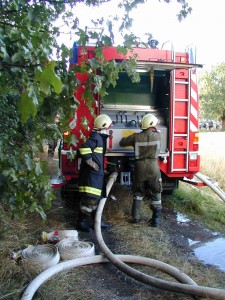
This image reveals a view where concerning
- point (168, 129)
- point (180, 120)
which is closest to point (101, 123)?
point (168, 129)

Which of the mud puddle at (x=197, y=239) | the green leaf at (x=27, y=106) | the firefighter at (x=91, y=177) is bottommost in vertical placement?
the mud puddle at (x=197, y=239)

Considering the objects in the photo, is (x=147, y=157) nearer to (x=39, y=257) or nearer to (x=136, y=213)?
(x=136, y=213)

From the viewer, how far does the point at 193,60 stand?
5117 mm

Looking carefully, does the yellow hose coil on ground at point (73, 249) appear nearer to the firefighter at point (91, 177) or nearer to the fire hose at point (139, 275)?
the fire hose at point (139, 275)

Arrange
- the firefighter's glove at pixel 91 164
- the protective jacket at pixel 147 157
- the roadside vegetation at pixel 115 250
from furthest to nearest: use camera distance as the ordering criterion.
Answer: the protective jacket at pixel 147 157, the firefighter's glove at pixel 91 164, the roadside vegetation at pixel 115 250

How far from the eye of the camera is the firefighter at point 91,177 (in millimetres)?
4297

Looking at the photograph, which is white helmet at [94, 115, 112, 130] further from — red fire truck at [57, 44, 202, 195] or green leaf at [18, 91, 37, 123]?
green leaf at [18, 91, 37, 123]

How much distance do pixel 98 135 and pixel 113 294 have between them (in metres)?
2.18

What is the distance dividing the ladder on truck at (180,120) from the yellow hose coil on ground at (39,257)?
2.47m

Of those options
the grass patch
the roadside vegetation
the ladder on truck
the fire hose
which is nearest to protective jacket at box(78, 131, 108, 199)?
the roadside vegetation

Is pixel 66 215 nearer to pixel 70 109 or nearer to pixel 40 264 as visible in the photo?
pixel 40 264

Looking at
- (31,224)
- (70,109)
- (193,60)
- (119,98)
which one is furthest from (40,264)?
(193,60)

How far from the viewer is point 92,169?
171 inches

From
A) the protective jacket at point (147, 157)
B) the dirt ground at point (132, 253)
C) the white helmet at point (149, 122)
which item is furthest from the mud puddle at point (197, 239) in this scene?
the white helmet at point (149, 122)
